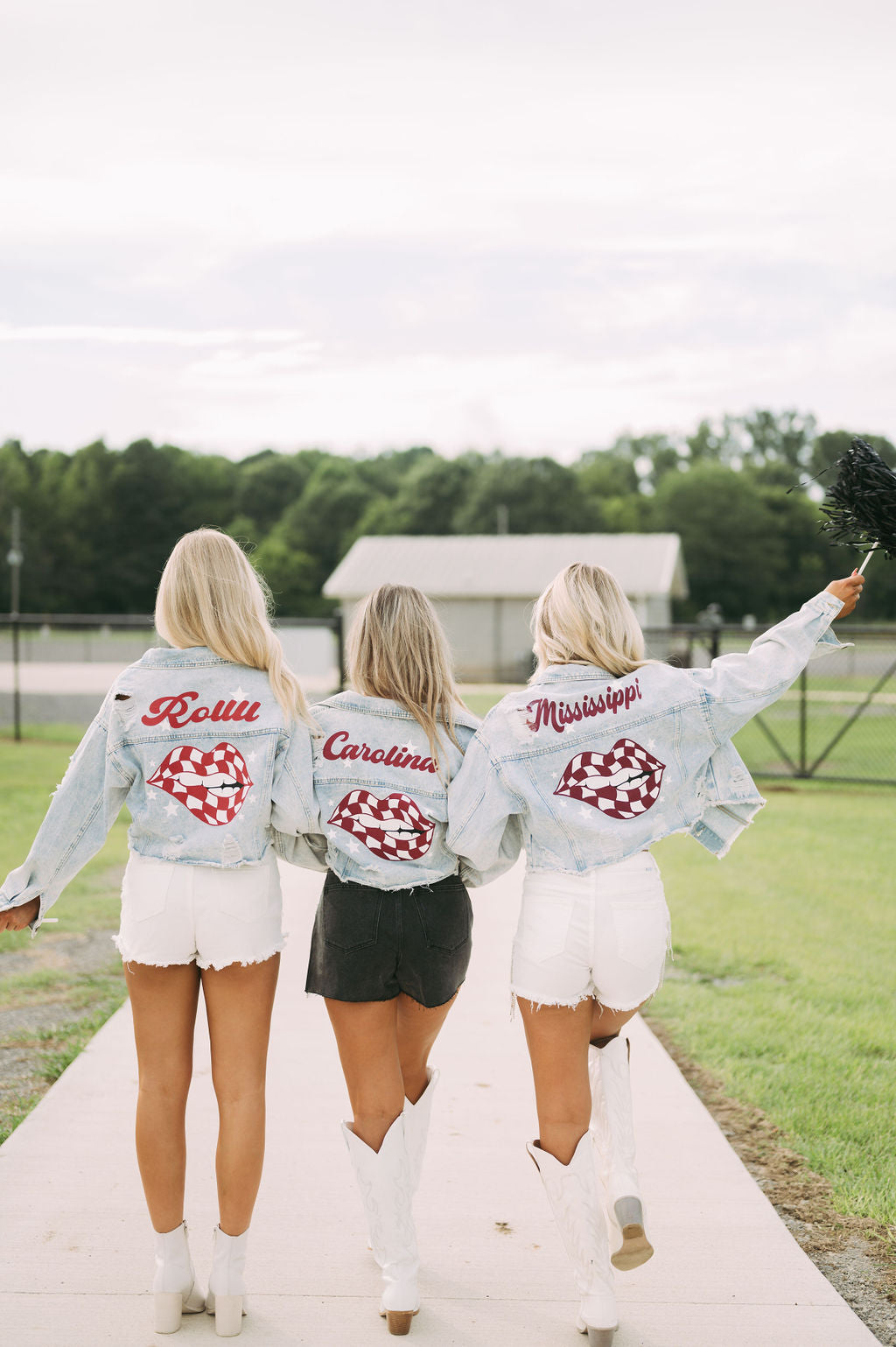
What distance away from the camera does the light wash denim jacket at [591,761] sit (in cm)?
263

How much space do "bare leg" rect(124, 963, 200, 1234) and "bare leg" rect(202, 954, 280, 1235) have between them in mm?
80

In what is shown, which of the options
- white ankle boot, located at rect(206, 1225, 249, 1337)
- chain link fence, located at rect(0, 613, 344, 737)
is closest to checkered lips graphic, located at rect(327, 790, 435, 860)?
white ankle boot, located at rect(206, 1225, 249, 1337)

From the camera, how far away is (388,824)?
266 cm

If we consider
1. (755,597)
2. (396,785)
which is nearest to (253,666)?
(396,785)

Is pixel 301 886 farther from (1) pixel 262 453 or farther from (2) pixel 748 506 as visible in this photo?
(1) pixel 262 453

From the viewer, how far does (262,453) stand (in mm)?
92688

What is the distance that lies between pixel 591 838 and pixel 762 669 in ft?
2.20

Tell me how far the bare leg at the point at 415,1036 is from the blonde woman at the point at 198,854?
0.35 m

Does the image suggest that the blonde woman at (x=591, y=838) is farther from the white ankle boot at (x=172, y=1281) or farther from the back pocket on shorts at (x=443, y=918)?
the white ankle boot at (x=172, y=1281)

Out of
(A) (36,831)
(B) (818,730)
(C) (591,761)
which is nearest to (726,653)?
(C) (591,761)

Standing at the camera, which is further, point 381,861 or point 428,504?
point 428,504

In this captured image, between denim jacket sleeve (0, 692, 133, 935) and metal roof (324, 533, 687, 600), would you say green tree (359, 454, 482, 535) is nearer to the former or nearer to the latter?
metal roof (324, 533, 687, 600)

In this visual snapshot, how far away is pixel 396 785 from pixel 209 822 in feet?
1.48

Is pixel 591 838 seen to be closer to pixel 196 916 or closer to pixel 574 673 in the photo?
pixel 574 673
